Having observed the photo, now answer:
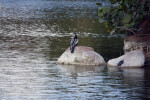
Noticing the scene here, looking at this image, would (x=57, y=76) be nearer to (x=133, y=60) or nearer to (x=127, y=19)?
(x=133, y=60)

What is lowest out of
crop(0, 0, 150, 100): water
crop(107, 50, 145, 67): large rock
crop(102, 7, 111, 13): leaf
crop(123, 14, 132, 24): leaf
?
crop(0, 0, 150, 100): water

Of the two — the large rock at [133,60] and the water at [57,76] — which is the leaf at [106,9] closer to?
the large rock at [133,60]

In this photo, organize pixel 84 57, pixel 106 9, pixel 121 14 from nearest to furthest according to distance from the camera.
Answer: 1. pixel 84 57
2. pixel 106 9
3. pixel 121 14

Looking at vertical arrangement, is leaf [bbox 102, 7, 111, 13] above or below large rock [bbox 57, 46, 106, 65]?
above

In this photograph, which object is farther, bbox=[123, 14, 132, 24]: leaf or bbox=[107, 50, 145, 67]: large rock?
bbox=[123, 14, 132, 24]: leaf

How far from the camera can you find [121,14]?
32781 millimetres

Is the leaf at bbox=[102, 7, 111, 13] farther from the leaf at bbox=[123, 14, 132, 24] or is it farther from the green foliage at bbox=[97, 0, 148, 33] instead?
the leaf at bbox=[123, 14, 132, 24]

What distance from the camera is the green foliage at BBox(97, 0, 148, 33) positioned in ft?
105

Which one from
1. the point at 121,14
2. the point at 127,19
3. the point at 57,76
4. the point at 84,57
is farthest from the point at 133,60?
the point at 57,76

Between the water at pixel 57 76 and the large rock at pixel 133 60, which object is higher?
the large rock at pixel 133 60

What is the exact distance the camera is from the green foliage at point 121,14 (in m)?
31.9

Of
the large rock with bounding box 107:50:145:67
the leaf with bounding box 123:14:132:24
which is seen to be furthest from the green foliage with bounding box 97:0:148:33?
the large rock with bounding box 107:50:145:67

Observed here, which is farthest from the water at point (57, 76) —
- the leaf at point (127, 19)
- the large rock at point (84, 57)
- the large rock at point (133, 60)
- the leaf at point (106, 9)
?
the leaf at point (106, 9)

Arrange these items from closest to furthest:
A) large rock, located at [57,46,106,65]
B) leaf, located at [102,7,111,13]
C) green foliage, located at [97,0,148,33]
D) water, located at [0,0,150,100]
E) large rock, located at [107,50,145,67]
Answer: water, located at [0,0,150,100] < large rock, located at [107,50,145,67] < large rock, located at [57,46,106,65] < leaf, located at [102,7,111,13] < green foliage, located at [97,0,148,33]
